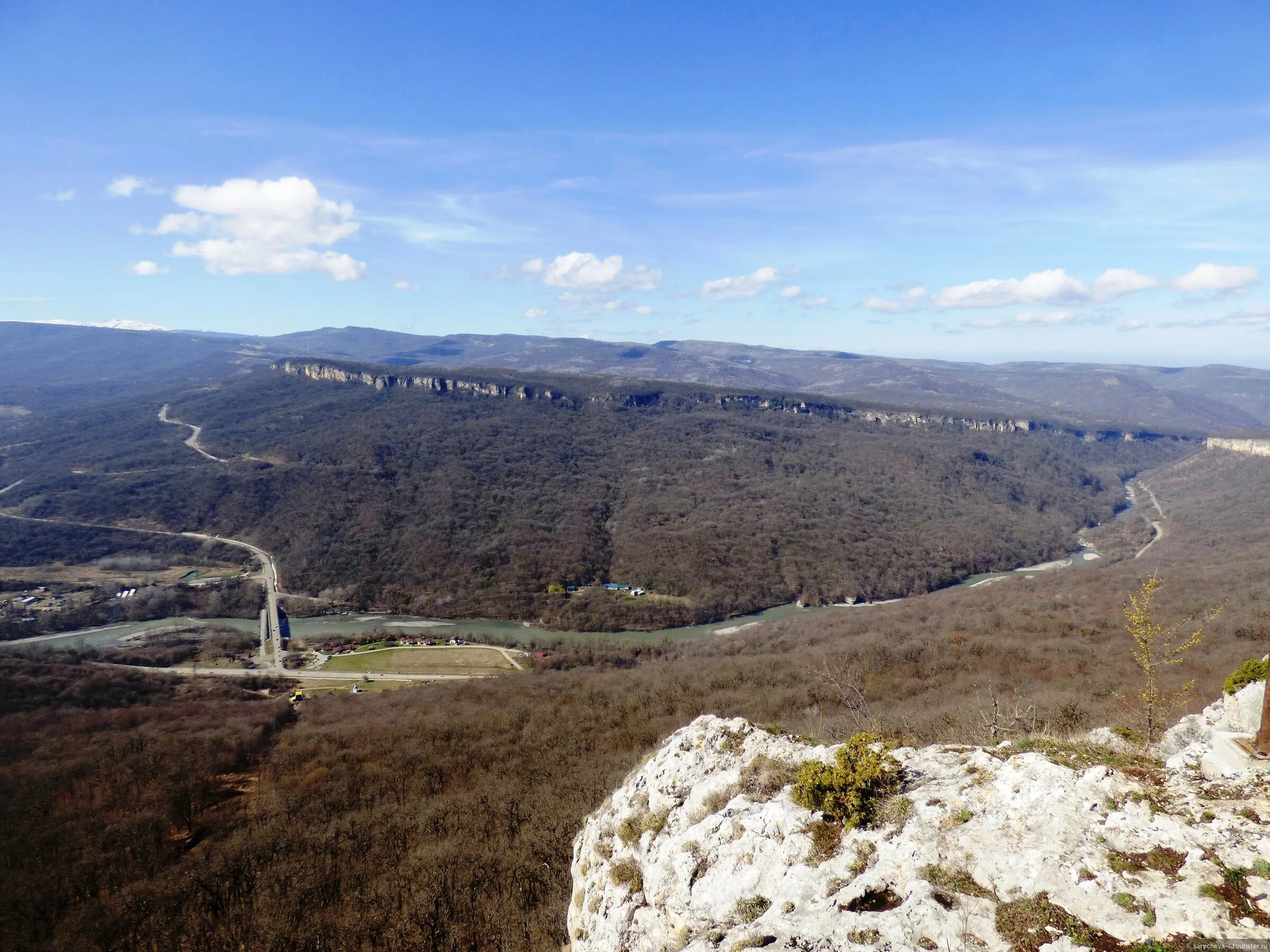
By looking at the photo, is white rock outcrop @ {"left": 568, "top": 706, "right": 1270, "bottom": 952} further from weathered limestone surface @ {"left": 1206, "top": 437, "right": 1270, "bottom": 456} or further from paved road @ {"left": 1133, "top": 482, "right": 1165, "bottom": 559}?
weathered limestone surface @ {"left": 1206, "top": 437, "right": 1270, "bottom": 456}

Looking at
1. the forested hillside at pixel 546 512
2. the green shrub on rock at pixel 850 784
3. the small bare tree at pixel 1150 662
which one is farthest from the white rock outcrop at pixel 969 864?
the forested hillside at pixel 546 512

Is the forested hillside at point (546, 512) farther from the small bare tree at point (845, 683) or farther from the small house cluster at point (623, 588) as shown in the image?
the small bare tree at point (845, 683)

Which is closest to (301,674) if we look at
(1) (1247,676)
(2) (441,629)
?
(2) (441,629)

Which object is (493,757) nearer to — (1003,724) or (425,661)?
(1003,724)

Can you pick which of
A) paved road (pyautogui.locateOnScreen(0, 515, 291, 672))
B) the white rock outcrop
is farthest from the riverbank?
the white rock outcrop

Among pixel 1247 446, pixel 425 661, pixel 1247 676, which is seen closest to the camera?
pixel 1247 676

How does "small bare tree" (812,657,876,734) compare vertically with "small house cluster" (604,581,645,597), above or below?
above

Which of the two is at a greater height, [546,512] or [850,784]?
[850,784]

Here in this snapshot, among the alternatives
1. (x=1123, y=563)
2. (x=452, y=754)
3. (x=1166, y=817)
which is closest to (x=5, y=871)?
(x=452, y=754)
